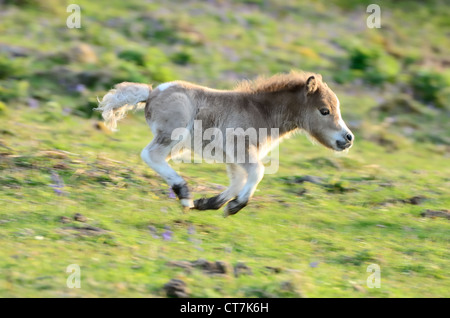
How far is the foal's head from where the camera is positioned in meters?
9.05

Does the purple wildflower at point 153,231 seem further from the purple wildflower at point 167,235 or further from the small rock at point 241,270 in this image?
the small rock at point 241,270

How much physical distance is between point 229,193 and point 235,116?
3.31ft

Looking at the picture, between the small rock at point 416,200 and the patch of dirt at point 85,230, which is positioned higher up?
the small rock at point 416,200

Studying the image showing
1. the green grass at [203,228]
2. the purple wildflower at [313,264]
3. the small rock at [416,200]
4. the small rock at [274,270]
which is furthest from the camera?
the small rock at [416,200]

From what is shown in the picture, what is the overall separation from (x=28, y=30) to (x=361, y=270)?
44.8ft

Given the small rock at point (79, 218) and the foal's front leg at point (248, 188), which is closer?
the small rock at point (79, 218)

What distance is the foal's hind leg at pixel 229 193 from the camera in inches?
332

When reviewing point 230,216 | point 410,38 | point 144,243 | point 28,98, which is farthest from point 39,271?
point 410,38

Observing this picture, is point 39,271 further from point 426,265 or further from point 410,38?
point 410,38

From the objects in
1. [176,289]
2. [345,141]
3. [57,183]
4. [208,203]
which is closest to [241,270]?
[176,289]

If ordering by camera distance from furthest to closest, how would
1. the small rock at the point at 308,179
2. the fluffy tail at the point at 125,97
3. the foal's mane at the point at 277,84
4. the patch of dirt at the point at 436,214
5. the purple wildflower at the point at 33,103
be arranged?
1. the purple wildflower at the point at 33,103
2. the small rock at the point at 308,179
3. the patch of dirt at the point at 436,214
4. the foal's mane at the point at 277,84
5. the fluffy tail at the point at 125,97

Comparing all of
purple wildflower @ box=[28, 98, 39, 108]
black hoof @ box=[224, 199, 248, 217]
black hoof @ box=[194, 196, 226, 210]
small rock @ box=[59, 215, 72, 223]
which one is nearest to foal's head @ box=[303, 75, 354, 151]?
black hoof @ box=[224, 199, 248, 217]

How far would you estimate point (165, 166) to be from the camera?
8461mm

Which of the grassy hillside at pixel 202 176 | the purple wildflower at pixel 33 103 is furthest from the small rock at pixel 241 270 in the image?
the purple wildflower at pixel 33 103
